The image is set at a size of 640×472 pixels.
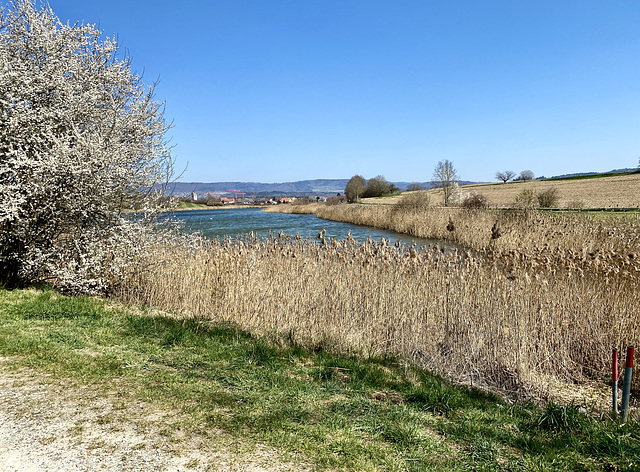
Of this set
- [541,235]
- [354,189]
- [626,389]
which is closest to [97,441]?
[626,389]

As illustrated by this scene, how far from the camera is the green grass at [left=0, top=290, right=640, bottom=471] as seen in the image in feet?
11.1

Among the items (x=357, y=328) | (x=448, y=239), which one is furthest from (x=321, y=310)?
(x=448, y=239)

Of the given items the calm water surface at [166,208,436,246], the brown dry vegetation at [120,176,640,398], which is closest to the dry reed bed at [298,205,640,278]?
the brown dry vegetation at [120,176,640,398]

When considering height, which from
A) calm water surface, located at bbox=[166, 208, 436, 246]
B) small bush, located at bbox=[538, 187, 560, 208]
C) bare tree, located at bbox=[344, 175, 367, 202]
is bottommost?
calm water surface, located at bbox=[166, 208, 436, 246]

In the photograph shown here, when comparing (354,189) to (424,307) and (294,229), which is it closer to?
(294,229)

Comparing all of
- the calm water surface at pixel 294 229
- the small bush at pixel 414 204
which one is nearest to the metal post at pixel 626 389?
the calm water surface at pixel 294 229

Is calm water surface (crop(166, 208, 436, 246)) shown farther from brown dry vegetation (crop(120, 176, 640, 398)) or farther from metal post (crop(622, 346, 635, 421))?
metal post (crop(622, 346, 635, 421))

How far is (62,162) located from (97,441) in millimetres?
5438

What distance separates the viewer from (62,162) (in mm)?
A: 7195

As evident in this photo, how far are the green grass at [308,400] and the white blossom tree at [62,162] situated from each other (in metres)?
1.59

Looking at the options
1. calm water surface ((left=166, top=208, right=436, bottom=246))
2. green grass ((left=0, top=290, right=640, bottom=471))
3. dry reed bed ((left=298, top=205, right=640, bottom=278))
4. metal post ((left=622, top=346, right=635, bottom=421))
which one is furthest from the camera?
calm water surface ((left=166, top=208, right=436, bottom=246))

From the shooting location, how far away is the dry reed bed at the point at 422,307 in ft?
20.0

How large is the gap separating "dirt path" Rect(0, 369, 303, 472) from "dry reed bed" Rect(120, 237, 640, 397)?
9.64 ft

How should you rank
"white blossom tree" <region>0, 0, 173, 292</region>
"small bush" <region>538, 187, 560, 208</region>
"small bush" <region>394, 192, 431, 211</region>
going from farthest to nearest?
"small bush" <region>538, 187, 560, 208</region>
"small bush" <region>394, 192, 431, 211</region>
"white blossom tree" <region>0, 0, 173, 292</region>
